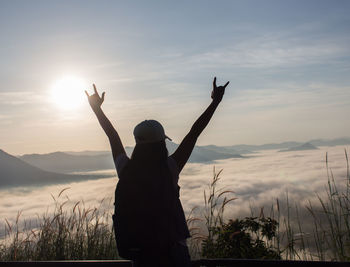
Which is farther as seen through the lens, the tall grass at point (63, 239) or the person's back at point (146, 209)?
the tall grass at point (63, 239)

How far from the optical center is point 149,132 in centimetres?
227

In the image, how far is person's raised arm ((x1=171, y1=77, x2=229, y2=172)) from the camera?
7.84ft

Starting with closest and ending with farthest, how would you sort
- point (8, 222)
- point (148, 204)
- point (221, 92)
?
1. point (148, 204)
2. point (221, 92)
3. point (8, 222)

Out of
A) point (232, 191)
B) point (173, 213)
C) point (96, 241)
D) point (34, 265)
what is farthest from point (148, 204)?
point (96, 241)

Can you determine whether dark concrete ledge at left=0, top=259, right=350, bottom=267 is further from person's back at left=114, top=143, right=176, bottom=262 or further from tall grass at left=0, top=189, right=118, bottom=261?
tall grass at left=0, top=189, right=118, bottom=261

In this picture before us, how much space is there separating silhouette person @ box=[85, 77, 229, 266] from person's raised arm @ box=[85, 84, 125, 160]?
11.5 inches

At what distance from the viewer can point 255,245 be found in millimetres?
5738

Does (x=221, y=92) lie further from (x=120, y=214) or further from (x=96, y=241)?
(x=96, y=241)

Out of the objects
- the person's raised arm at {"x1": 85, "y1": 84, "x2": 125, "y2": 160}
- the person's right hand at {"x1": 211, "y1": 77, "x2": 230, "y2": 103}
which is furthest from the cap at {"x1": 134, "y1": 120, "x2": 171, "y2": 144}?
the person's right hand at {"x1": 211, "y1": 77, "x2": 230, "y2": 103}

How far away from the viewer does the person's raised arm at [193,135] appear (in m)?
2.39

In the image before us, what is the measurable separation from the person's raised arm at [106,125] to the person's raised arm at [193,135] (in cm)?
41

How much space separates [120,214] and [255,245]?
4.01 metres

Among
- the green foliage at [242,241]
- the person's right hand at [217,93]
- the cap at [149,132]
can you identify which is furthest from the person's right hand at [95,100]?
the green foliage at [242,241]

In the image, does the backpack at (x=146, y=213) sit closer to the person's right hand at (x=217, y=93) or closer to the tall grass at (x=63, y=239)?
the person's right hand at (x=217, y=93)
